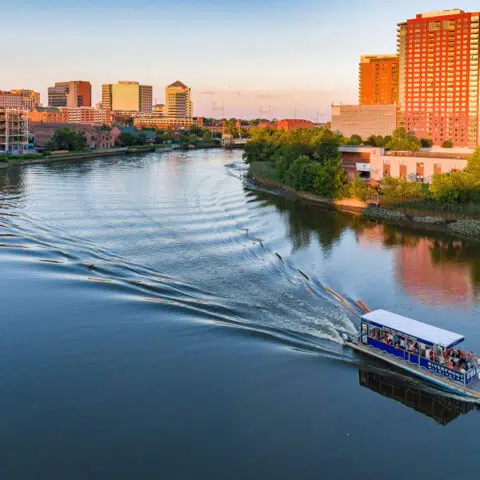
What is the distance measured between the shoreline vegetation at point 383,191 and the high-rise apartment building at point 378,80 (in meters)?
36.0

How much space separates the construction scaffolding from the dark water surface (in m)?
21.7

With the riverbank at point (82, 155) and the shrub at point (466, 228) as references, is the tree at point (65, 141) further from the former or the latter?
the shrub at point (466, 228)

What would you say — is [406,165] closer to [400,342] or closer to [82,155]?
[400,342]

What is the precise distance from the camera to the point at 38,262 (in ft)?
36.0

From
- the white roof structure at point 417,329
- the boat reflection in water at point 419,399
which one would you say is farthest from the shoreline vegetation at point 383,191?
the boat reflection in water at point 419,399

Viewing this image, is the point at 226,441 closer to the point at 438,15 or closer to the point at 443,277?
the point at 443,277

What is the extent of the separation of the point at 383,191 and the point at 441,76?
3030cm

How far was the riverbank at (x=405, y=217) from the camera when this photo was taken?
1480 centimetres

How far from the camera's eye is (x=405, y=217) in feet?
53.8

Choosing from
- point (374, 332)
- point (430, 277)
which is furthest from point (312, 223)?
point (374, 332)

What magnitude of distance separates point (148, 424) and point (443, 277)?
22.5 ft

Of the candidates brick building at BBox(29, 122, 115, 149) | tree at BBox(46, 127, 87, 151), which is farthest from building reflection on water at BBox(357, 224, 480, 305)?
brick building at BBox(29, 122, 115, 149)

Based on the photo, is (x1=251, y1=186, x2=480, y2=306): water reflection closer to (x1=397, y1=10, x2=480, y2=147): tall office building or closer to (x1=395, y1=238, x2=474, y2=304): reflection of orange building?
(x1=395, y1=238, x2=474, y2=304): reflection of orange building

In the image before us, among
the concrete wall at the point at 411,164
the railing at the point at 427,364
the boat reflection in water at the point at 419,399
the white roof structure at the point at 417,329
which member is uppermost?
the concrete wall at the point at 411,164
